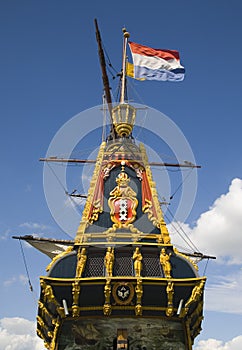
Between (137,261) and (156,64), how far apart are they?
972cm

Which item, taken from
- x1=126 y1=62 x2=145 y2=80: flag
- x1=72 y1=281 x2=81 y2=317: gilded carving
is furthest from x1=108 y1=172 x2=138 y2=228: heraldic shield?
x1=126 y1=62 x2=145 y2=80: flag

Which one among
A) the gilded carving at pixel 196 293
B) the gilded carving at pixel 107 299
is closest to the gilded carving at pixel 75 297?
the gilded carving at pixel 107 299

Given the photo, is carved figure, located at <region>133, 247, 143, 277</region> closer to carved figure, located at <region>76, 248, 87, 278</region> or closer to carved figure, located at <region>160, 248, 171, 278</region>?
carved figure, located at <region>160, 248, 171, 278</region>

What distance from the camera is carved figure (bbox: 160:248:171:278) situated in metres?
16.3

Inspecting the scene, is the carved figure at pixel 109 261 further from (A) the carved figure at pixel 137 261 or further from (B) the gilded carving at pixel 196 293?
(B) the gilded carving at pixel 196 293

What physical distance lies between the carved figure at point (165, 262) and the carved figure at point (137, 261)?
830 mm

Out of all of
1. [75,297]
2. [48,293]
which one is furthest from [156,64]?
[48,293]

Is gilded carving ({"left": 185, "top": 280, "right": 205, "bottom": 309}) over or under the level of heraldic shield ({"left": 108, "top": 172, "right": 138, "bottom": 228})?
under

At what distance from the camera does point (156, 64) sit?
21062mm

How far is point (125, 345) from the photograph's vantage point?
15906mm

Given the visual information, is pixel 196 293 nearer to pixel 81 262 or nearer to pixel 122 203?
pixel 81 262

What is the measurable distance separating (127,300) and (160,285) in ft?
4.26

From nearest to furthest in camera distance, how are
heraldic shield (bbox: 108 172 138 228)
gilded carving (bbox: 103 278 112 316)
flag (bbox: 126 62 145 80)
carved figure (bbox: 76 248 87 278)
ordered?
1. gilded carving (bbox: 103 278 112 316)
2. carved figure (bbox: 76 248 87 278)
3. heraldic shield (bbox: 108 172 138 228)
4. flag (bbox: 126 62 145 80)

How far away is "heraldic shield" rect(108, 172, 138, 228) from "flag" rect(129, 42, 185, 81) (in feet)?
16.5
